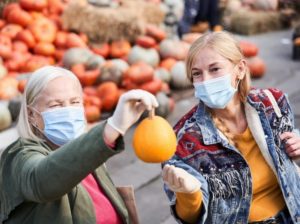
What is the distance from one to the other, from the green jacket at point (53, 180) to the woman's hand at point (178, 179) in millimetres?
309

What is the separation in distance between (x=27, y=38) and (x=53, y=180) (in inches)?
249

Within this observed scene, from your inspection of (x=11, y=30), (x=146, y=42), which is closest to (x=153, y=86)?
(x=146, y=42)

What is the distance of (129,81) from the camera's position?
22.6ft

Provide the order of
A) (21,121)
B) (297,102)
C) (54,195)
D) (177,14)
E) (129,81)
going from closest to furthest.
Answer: (54,195) < (21,121) < (129,81) < (297,102) < (177,14)

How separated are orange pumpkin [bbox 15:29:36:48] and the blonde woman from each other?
559 cm

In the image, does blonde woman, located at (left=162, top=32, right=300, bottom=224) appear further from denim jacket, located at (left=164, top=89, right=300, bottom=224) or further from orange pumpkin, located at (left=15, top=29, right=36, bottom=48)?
orange pumpkin, located at (left=15, top=29, right=36, bottom=48)

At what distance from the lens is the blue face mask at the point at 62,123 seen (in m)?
2.33

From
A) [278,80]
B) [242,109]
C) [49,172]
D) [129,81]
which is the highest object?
[49,172]

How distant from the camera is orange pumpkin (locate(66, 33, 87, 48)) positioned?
7.88m

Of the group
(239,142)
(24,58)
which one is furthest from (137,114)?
(24,58)

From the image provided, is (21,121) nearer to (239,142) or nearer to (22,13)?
(239,142)

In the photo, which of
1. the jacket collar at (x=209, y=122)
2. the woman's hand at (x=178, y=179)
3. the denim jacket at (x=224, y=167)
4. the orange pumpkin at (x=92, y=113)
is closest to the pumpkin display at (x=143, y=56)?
the orange pumpkin at (x=92, y=113)

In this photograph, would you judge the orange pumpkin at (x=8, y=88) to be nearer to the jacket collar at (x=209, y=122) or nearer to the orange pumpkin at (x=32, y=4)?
the orange pumpkin at (x=32, y=4)

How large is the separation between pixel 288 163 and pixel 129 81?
437 cm
